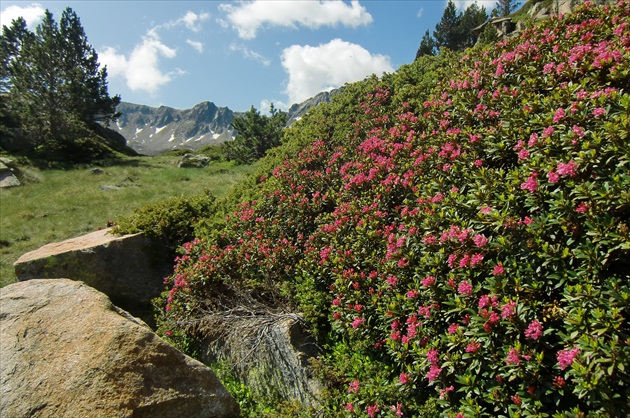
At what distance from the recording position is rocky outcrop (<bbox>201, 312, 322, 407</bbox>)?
5.07 metres

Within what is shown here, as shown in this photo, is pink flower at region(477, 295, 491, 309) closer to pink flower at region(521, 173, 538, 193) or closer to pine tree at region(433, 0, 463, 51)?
pink flower at region(521, 173, 538, 193)

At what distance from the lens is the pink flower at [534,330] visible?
2.93 meters

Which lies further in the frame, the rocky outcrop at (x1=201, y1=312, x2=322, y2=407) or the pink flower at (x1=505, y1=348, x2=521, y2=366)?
the rocky outcrop at (x1=201, y1=312, x2=322, y2=407)

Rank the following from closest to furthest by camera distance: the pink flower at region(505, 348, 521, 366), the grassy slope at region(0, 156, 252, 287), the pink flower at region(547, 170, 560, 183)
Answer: the pink flower at region(505, 348, 521, 366), the pink flower at region(547, 170, 560, 183), the grassy slope at region(0, 156, 252, 287)

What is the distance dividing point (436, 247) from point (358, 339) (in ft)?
4.96

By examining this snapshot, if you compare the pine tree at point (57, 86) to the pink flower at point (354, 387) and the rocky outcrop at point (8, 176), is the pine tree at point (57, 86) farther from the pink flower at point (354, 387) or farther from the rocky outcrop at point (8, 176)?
the pink flower at point (354, 387)

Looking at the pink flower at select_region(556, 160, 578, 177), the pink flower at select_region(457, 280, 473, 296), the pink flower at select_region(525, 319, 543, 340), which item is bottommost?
the pink flower at select_region(525, 319, 543, 340)

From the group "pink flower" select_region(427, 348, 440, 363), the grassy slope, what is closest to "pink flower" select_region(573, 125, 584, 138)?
"pink flower" select_region(427, 348, 440, 363)

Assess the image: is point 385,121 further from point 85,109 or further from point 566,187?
point 85,109

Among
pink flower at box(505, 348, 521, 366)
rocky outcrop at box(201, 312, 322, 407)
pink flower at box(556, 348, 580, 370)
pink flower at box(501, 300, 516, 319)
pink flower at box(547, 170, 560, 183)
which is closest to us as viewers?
pink flower at box(556, 348, 580, 370)

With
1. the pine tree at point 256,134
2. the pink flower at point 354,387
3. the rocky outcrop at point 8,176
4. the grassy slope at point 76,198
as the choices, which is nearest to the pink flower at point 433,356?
the pink flower at point 354,387

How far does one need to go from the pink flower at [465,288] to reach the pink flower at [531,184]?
1.10 m

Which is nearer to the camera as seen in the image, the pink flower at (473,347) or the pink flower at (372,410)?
the pink flower at (473,347)

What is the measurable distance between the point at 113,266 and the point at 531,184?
8.36m
